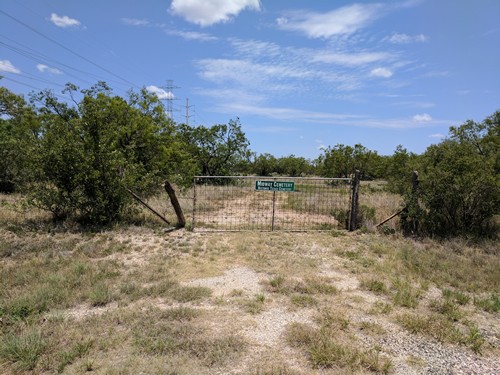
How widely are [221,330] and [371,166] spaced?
126ft

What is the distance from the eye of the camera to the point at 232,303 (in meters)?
4.92

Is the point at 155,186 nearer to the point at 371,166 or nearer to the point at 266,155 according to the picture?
the point at 371,166

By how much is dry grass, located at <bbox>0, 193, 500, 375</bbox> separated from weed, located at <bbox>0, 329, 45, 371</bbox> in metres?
0.02

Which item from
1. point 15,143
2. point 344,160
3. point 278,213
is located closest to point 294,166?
point 344,160

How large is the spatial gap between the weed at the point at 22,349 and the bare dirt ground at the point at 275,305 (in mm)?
432

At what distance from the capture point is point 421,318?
14.3ft

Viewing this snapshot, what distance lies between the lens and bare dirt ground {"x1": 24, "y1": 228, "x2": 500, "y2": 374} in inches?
134

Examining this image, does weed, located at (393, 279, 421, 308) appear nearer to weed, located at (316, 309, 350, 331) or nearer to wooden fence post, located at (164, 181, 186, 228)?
weed, located at (316, 309, 350, 331)

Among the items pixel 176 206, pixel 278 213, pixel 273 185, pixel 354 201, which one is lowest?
pixel 278 213

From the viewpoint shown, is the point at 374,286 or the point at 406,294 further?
the point at 374,286

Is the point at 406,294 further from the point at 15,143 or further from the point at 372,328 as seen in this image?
the point at 15,143

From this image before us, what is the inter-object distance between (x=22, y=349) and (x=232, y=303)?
8.63 ft

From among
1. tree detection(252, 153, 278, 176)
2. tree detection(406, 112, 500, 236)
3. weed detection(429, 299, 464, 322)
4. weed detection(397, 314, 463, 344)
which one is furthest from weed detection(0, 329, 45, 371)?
tree detection(252, 153, 278, 176)

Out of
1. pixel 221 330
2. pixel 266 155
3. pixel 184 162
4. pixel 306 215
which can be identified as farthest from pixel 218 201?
pixel 266 155
